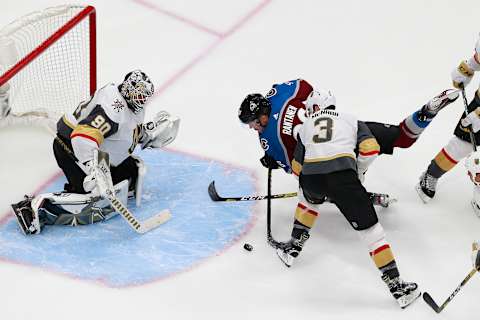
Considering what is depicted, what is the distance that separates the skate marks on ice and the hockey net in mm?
474

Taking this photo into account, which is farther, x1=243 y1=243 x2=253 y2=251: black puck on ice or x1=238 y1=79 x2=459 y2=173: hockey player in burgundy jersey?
x1=243 y1=243 x2=253 y2=251: black puck on ice

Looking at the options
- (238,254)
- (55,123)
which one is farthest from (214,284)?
(55,123)

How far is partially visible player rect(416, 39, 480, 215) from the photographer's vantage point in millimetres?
4371

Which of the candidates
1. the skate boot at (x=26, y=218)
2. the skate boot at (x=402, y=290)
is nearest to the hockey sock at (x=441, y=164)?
the skate boot at (x=402, y=290)

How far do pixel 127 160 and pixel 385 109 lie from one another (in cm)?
171

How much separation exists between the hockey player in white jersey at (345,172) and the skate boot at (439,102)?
54 centimetres

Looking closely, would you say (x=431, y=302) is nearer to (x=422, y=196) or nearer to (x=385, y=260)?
(x=385, y=260)

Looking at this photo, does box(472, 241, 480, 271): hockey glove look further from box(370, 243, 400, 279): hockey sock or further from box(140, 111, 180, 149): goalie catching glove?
box(140, 111, 180, 149): goalie catching glove

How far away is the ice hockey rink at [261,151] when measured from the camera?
409 cm

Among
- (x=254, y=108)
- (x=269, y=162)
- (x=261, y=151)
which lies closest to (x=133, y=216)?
(x=269, y=162)

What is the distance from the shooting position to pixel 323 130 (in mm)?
3928

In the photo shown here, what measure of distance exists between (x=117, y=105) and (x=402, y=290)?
1574 mm

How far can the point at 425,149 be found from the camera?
5090 millimetres

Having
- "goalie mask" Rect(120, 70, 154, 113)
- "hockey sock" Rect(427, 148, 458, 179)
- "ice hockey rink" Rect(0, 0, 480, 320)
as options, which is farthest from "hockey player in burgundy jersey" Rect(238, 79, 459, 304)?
"goalie mask" Rect(120, 70, 154, 113)
